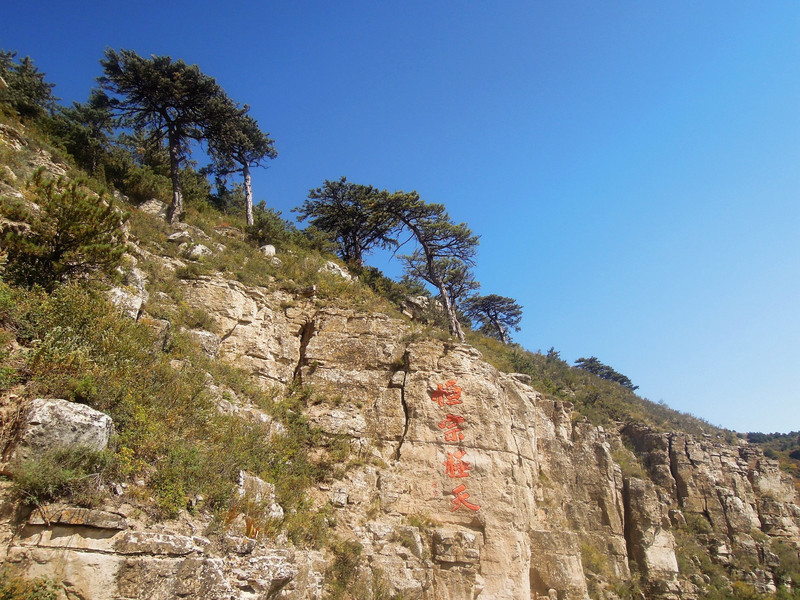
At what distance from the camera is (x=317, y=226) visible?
79.4 feet

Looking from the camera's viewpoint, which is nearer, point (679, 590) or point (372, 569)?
point (372, 569)

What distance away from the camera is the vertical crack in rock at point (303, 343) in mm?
13125

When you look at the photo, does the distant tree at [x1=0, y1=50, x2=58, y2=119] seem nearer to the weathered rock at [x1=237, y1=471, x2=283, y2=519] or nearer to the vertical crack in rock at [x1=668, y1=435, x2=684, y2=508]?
the weathered rock at [x1=237, y1=471, x2=283, y2=519]

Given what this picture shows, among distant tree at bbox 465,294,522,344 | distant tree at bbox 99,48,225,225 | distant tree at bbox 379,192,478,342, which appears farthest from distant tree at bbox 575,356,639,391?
distant tree at bbox 99,48,225,225

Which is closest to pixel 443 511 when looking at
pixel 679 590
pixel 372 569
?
pixel 372 569

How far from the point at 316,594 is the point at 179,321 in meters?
6.92

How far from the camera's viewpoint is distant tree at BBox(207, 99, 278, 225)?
2081cm

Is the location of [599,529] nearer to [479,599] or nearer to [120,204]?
[479,599]

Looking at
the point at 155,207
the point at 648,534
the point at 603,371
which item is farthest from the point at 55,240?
the point at 603,371

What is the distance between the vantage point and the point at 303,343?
1401 centimetres

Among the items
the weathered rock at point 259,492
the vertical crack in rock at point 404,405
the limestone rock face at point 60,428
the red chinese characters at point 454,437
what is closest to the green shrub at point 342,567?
the weathered rock at point 259,492

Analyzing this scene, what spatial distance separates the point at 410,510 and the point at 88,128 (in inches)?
738

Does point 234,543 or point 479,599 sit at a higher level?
point 234,543

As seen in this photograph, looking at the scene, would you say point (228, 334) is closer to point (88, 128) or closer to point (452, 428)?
point (452, 428)
